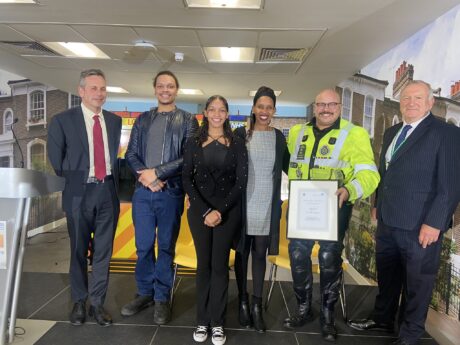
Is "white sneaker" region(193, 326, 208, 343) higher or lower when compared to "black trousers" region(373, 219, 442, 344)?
lower

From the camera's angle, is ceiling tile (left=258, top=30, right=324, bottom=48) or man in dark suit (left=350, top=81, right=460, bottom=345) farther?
ceiling tile (left=258, top=30, right=324, bottom=48)

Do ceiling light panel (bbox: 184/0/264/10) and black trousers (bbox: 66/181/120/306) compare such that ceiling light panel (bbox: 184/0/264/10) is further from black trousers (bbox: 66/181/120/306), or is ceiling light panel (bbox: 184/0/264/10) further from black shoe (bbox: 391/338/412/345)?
black shoe (bbox: 391/338/412/345)

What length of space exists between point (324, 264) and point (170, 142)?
140 cm

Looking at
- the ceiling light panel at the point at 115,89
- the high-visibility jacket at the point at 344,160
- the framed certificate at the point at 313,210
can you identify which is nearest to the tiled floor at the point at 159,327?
the framed certificate at the point at 313,210

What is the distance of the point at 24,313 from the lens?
279 cm

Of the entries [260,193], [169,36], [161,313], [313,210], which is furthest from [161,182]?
[169,36]

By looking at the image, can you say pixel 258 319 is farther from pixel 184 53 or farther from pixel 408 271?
pixel 184 53

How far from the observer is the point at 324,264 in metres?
2.49

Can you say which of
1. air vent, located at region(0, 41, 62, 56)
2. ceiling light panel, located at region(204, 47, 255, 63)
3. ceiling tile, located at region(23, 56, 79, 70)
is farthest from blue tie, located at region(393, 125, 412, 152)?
ceiling tile, located at region(23, 56, 79, 70)

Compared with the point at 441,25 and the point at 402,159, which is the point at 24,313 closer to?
the point at 402,159

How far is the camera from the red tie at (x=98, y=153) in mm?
2549

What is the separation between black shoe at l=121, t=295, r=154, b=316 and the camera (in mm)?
2732

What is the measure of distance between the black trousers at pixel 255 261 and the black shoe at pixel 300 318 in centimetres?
34

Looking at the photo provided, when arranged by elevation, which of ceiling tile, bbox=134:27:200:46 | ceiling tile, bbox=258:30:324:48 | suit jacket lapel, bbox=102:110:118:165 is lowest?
suit jacket lapel, bbox=102:110:118:165
